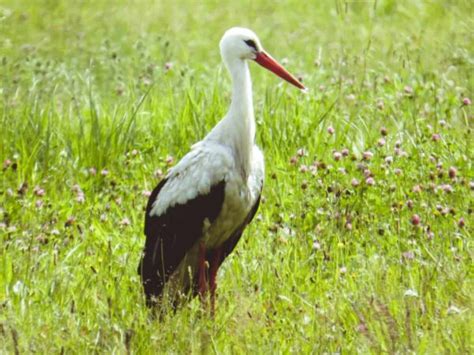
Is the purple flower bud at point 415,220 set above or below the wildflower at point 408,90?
below

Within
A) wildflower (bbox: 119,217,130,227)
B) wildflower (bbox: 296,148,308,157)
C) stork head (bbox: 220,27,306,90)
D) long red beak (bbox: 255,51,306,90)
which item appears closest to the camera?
stork head (bbox: 220,27,306,90)

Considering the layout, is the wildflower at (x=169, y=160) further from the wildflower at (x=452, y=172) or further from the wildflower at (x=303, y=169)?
the wildflower at (x=452, y=172)

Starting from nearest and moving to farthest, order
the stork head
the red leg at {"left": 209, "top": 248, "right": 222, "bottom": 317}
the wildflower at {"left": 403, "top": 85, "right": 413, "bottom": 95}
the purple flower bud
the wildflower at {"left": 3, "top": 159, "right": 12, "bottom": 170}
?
1. the red leg at {"left": 209, "top": 248, "right": 222, "bottom": 317}
2. the purple flower bud
3. the stork head
4. the wildflower at {"left": 3, "top": 159, "right": 12, "bottom": 170}
5. the wildflower at {"left": 403, "top": 85, "right": 413, "bottom": 95}

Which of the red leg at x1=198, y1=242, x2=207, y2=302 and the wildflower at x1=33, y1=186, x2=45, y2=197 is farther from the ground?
the wildflower at x1=33, y1=186, x2=45, y2=197

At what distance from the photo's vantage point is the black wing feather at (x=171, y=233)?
5.57 meters

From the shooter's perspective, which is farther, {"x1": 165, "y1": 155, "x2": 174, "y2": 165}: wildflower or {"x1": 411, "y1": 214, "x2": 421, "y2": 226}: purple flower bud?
{"x1": 165, "y1": 155, "x2": 174, "y2": 165}: wildflower

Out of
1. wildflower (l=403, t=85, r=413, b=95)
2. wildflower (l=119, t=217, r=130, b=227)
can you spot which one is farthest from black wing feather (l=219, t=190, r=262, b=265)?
wildflower (l=403, t=85, r=413, b=95)

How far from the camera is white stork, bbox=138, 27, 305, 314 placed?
5.56 m

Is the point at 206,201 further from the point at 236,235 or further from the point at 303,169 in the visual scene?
the point at 303,169

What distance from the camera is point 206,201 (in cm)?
559

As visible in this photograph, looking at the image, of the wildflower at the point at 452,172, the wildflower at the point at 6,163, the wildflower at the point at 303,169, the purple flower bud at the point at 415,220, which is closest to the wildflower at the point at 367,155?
the wildflower at the point at 303,169

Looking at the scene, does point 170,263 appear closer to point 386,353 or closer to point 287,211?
point 287,211

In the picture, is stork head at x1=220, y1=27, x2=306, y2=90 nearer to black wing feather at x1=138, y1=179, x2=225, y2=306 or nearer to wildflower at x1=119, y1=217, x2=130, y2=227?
black wing feather at x1=138, y1=179, x2=225, y2=306

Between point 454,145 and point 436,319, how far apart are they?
1985 millimetres
